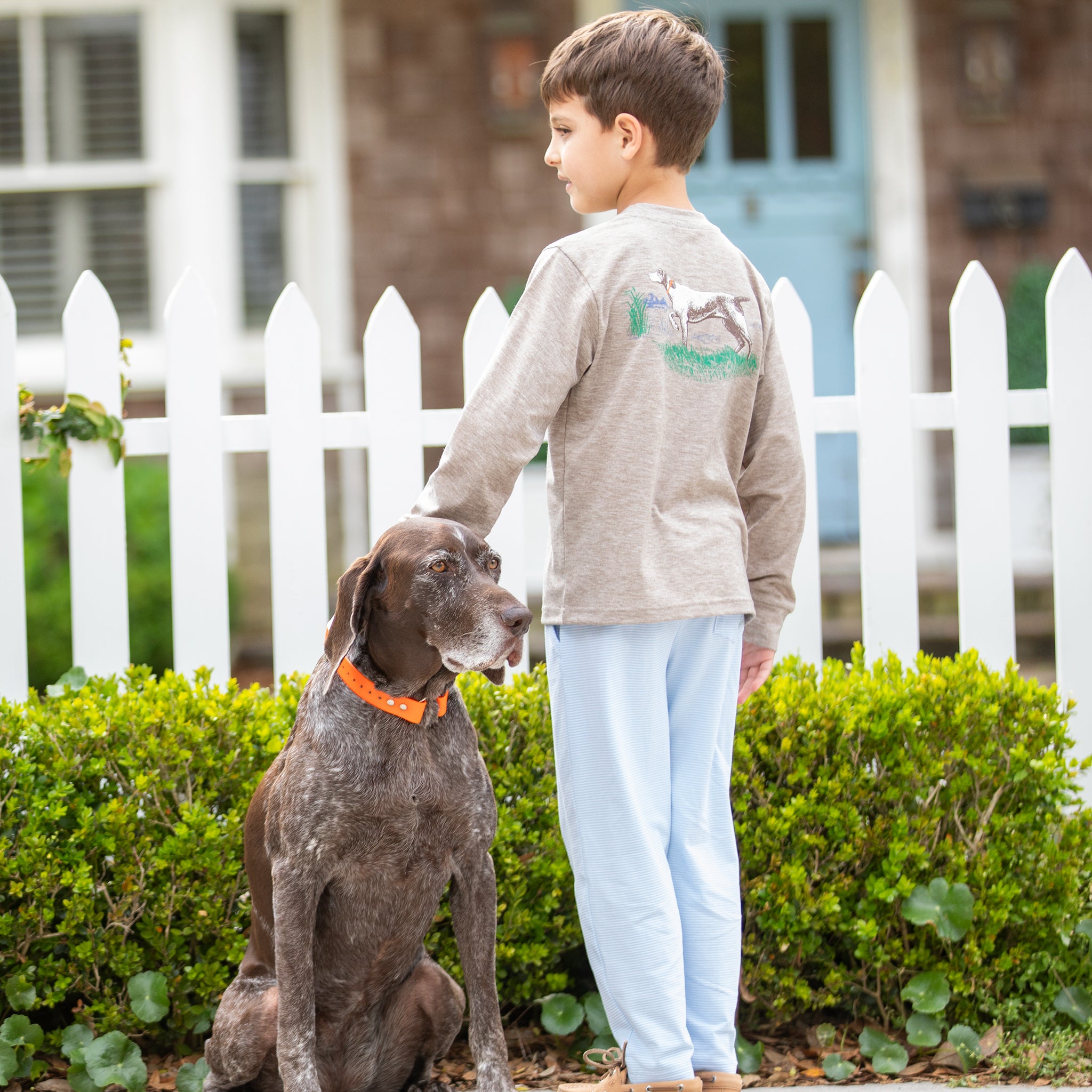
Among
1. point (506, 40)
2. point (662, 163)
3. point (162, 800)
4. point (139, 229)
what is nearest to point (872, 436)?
point (662, 163)

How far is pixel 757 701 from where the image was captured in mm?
3070

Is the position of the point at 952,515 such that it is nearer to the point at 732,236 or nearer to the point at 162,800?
the point at 732,236

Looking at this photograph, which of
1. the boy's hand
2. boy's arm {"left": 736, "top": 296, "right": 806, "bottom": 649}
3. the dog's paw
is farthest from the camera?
the boy's hand

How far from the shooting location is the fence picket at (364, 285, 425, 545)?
140 inches

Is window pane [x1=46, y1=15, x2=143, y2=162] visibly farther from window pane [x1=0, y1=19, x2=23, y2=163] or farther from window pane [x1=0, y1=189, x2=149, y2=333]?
window pane [x1=0, y1=189, x2=149, y2=333]

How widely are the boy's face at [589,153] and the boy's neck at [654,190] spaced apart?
0.05 ft

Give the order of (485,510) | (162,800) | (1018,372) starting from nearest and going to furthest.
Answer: (485,510) < (162,800) < (1018,372)

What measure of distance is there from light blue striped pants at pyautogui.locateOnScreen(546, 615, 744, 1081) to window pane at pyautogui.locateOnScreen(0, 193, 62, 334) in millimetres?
6472

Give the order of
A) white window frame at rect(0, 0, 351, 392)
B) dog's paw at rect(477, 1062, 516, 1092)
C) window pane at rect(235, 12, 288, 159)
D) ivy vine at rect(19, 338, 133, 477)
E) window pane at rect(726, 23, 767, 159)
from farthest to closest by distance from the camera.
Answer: window pane at rect(726, 23, 767, 159) → window pane at rect(235, 12, 288, 159) → white window frame at rect(0, 0, 351, 392) → ivy vine at rect(19, 338, 133, 477) → dog's paw at rect(477, 1062, 516, 1092)

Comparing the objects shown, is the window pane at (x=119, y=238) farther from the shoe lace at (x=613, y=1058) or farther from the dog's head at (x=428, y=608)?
the shoe lace at (x=613, y=1058)

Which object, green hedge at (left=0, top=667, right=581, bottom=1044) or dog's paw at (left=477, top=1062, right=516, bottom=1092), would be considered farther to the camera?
green hedge at (left=0, top=667, right=581, bottom=1044)

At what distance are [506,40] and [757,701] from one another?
5652mm

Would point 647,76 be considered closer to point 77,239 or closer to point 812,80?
point 812,80

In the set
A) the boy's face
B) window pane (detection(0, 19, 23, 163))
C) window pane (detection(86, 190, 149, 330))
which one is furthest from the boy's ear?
window pane (detection(0, 19, 23, 163))
